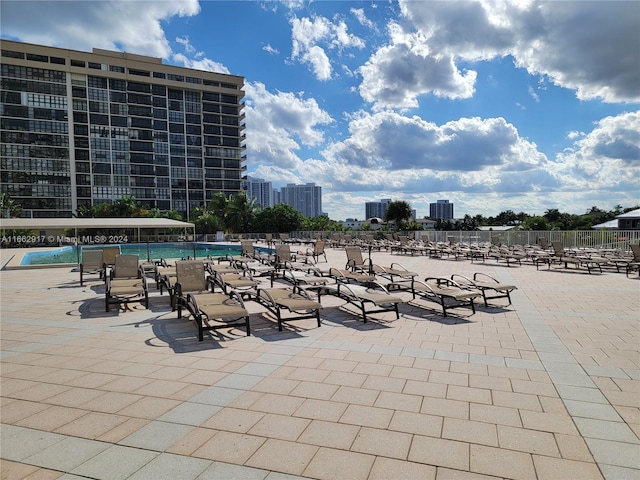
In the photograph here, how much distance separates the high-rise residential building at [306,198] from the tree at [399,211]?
360 feet

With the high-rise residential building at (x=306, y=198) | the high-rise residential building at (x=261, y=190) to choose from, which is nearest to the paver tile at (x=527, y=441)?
the high-rise residential building at (x=261, y=190)

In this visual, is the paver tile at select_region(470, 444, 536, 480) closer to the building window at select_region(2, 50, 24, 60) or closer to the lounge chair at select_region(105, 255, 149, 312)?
the lounge chair at select_region(105, 255, 149, 312)

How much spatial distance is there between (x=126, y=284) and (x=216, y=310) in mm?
3657

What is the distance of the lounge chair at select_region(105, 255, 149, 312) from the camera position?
289 inches

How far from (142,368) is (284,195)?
15830 cm

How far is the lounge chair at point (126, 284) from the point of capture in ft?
24.1

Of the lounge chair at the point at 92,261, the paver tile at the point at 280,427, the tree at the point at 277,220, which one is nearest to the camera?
the paver tile at the point at 280,427

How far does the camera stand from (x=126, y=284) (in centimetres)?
816

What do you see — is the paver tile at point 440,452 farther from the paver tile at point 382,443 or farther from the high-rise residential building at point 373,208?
the high-rise residential building at point 373,208

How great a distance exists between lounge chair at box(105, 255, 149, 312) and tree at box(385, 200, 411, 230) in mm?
39390

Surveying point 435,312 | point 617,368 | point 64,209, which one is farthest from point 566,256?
point 64,209

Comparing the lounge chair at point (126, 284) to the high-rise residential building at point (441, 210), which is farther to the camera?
the high-rise residential building at point (441, 210)

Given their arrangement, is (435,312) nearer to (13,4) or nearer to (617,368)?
(617,368)

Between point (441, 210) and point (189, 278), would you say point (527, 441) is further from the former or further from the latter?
point (441, 210)
